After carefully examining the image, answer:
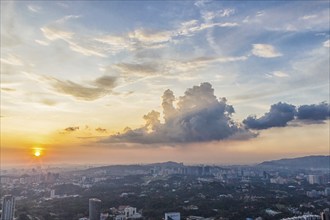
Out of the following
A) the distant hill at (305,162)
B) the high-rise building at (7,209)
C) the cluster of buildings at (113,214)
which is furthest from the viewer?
the distant hill at (305,162)

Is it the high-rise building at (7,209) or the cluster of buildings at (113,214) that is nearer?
the high-rise building at (7,209)

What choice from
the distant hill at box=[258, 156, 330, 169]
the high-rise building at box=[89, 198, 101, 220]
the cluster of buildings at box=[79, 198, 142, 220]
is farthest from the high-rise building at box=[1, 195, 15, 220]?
the distant hill at box=[258, 156, 330, 169]

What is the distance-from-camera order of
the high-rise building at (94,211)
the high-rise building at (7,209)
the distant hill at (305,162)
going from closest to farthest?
the high-rise building at (7,209)
the high-rise building at (94,211)
the distant hill at (305,162)

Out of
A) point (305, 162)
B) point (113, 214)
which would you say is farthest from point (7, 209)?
point (305, 162)

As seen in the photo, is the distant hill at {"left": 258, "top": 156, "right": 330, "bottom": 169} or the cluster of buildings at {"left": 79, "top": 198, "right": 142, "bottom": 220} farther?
the distant hill at {"left": 258, "top": 156, "right": 330, "bottom": 169}

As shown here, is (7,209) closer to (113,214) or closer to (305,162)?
(113,214)

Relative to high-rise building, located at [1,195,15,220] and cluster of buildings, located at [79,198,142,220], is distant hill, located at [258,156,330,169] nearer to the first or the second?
cluster of buildings, located at [79,198,142,220]

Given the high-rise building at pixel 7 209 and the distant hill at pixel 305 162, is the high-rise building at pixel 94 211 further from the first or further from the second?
the distant hill at pixel 305 162

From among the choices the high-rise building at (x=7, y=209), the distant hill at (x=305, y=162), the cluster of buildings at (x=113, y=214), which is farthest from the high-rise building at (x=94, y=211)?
the distant hill at (x=305, y=162)

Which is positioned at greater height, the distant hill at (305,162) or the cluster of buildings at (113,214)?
the distant hill at (305,162)
